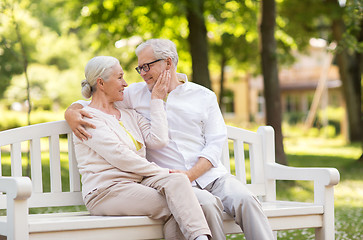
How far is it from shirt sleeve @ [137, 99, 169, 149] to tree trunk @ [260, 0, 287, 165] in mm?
6447

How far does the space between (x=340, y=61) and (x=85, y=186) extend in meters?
18.3

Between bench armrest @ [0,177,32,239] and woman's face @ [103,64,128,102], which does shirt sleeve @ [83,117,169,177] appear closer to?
woman's face @ [103,64,128,102]

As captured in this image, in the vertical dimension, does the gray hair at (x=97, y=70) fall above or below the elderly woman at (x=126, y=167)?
above

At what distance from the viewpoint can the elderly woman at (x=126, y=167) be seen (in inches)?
153

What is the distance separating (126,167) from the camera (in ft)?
13.4

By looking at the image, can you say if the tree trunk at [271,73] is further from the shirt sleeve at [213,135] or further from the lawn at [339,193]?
the shirt sleeve at [213,135]

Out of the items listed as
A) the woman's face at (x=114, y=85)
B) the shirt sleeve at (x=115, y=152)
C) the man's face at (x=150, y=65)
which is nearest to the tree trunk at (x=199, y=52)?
the man's face at (x=150, y=65)

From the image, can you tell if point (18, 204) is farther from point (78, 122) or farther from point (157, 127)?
point (157, 127)

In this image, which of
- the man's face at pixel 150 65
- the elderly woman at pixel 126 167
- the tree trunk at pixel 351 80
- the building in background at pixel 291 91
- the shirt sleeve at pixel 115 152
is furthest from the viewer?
the building in background at pixel 291 91

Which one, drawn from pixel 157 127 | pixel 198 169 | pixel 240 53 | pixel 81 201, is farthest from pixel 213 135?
pixel 240 53

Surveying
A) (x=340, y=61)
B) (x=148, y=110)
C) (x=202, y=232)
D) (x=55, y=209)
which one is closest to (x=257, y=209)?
(x=202, y=232)

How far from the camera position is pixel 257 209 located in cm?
410

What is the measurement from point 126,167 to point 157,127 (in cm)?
44

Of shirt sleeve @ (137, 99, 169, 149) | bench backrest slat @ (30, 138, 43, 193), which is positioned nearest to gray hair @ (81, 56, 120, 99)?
shirt sleeve @ (137, 99, 169, 149)
